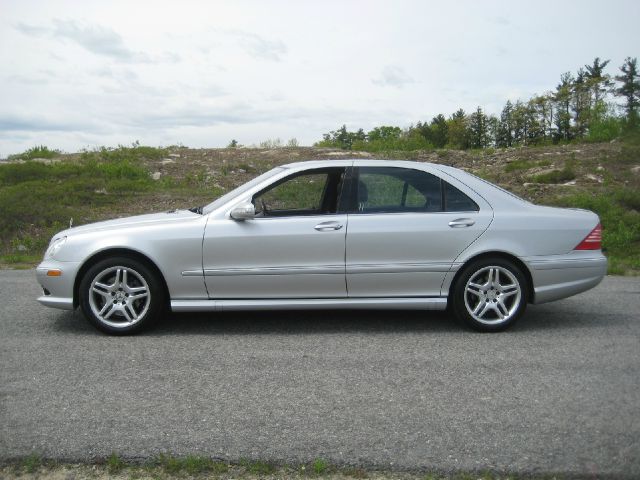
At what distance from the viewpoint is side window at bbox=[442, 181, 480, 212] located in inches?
242

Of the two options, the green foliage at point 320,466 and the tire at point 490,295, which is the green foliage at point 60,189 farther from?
the green foliage at point 320,466

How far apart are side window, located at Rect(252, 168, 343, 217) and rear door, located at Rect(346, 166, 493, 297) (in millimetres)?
211

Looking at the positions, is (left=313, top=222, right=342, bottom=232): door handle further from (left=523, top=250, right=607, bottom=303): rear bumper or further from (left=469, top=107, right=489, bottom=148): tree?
(left=469, top=107, right=489, bottom=148): tree

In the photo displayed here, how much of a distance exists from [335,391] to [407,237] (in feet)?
6.40

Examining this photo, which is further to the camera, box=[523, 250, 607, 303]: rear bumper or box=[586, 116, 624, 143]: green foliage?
box=[586, 116, 624, 143]: green foliage

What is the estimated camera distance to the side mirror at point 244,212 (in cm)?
589

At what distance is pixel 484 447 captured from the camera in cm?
363

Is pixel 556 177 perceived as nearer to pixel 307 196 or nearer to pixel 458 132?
pixel 307 196

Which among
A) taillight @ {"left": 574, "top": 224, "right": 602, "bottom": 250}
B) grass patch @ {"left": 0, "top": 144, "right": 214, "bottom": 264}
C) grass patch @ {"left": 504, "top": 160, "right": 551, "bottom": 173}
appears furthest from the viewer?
grass patch @ {"left": 504, "top": 160, "right": 551, "bottom": 173}

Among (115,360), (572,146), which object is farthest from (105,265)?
(572,146)

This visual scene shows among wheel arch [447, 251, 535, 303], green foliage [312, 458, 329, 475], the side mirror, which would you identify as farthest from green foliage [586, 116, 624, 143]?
green foliage [312, 458, 329, 475]

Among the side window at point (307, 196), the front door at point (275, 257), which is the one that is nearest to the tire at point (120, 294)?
the front door at point (275, 257)

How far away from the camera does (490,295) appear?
6.04 metres

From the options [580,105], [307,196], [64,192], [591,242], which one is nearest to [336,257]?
[307,196]
